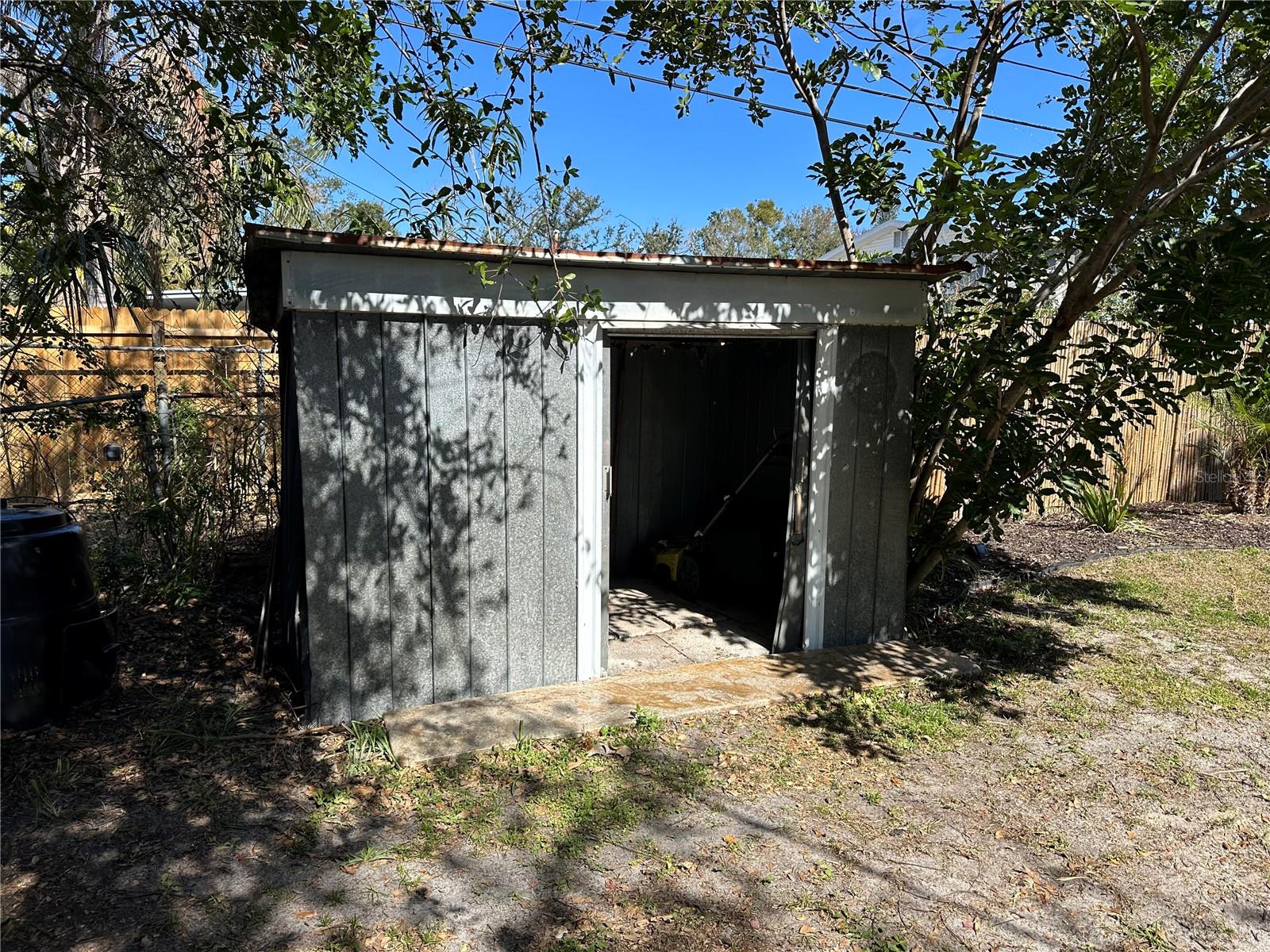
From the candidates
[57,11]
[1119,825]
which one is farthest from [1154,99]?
[57,11]

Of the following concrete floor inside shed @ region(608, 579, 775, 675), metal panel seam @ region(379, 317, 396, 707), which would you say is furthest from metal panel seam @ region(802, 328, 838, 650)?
metal panel seam @ region(379, 317, 396, 707)

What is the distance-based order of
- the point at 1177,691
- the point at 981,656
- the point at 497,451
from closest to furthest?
1. the point at 497,451
2. the point at 1177,691
3. the point at 981,656

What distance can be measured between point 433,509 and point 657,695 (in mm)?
1478

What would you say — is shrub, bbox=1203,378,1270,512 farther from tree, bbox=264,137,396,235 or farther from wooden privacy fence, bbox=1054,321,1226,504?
tree, bbox=264,137,396,235

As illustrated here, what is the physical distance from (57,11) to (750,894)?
5.39 metres

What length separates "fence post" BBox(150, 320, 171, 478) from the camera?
544cm

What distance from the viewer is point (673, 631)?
554cm

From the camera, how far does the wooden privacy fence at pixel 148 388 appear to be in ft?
18.9

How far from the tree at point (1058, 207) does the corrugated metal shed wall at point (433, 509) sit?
92.6 inches

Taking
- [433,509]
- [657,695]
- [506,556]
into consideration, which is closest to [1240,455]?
[657,695]

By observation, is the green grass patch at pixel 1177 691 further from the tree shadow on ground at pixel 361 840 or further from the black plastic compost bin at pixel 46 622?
the black plastic compost bin at pixel 46 622

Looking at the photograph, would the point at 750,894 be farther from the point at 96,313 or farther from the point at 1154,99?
the point at 96,313

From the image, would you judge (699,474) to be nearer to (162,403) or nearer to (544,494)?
(544,494)

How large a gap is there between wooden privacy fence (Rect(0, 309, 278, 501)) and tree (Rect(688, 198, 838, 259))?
68.4 feet
